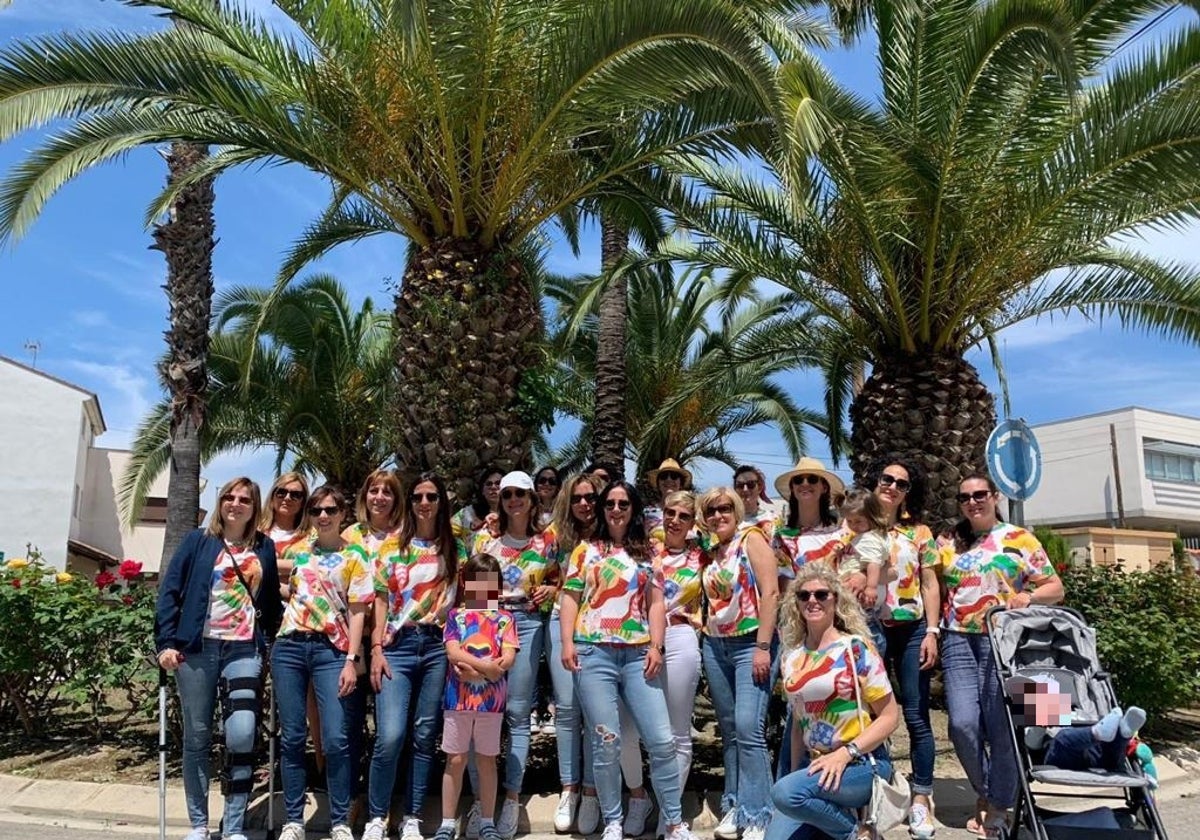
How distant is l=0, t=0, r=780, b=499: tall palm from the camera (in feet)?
24.6

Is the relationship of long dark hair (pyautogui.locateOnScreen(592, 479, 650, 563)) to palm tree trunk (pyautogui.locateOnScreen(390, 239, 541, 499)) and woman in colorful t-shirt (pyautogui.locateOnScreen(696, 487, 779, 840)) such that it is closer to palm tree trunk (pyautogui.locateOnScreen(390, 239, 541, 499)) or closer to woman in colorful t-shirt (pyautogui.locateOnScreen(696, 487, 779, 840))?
woman in colorful t-shirt (pyautogui.locateOnScreen(696, 487, 779, 840))

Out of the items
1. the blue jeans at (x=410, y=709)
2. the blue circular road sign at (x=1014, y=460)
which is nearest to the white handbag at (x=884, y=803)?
the blue jeans at (x=410, y=709)

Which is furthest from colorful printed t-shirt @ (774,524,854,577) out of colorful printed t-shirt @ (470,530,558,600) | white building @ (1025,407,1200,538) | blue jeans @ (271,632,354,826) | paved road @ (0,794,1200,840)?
white building @ (1025,407,1200,538)

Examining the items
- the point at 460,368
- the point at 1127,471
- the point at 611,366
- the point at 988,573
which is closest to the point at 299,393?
the point at 611,366

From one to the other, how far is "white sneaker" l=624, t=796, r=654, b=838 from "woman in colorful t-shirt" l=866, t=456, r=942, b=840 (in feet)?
5.38

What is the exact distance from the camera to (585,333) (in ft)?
69.0

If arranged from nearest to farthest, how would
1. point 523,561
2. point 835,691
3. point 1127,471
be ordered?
point 835,691, point 523,561, point 1127,471

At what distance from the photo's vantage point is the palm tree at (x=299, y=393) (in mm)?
18953

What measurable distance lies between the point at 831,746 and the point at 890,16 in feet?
24.4

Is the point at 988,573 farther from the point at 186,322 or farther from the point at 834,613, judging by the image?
the point at 186,322

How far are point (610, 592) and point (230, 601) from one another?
2134 millimetres

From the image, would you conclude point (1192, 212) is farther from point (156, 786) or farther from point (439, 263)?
point (156, 786)

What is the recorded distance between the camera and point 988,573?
19.8 feet

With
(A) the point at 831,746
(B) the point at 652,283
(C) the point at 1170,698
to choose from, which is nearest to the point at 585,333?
(B) the point at 652,283
